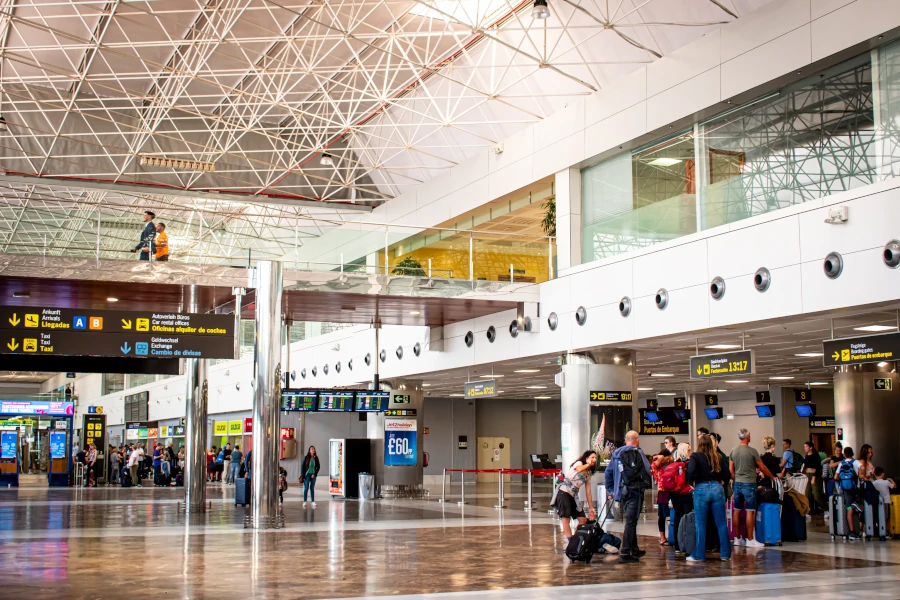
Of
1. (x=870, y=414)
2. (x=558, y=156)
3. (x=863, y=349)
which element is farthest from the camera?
(x=558, y=156)

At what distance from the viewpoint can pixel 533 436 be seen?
44.8m

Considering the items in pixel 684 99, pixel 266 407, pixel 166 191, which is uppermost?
pixel 166 191

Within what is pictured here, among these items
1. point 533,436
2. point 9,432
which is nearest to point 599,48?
point 533,436

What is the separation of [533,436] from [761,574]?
111 feet

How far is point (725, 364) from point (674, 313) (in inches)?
57.4

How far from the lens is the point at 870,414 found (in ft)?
67.4

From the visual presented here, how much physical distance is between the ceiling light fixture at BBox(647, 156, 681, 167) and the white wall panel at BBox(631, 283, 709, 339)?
2608 millimetres

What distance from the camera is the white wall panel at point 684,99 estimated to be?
1747 cm

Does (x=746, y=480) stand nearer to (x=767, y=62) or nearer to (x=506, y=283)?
(x=767, y=62)

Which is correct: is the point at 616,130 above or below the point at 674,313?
above

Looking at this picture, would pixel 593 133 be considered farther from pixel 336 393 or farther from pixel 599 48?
pixel 336 393

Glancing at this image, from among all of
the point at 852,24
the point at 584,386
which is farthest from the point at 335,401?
the point at 852,24

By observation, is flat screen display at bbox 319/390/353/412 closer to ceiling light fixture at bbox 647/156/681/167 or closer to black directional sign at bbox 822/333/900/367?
ceiling light fixture at bbox 647/156/681/167

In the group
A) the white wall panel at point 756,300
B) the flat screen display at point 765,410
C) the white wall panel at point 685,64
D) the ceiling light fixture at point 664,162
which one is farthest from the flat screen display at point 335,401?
the flat screen display at point 765,410
